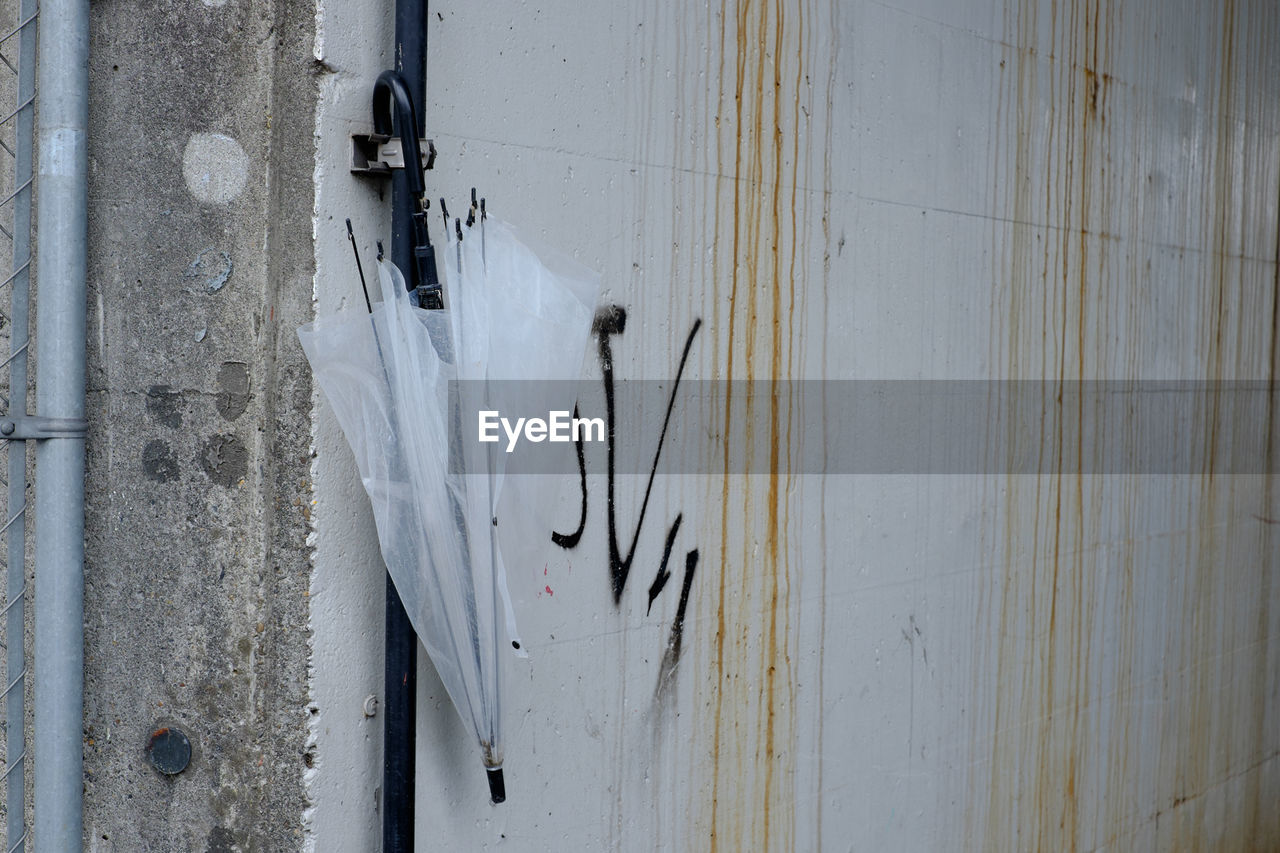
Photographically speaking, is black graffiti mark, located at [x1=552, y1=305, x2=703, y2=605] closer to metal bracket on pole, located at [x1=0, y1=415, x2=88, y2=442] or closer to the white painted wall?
the white painted wall

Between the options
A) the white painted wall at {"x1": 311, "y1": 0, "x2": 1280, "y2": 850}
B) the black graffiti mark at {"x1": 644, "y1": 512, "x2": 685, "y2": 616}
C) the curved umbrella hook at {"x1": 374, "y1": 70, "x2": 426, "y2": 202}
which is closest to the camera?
the curved umbrella hook at {"x1": 374, "y1": 70, "x2": 426, "y2": 202}

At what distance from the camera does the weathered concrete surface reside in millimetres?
1670

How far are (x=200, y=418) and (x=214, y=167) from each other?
347mm

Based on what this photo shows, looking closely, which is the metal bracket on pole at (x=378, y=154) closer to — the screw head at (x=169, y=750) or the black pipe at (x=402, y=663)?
the black pipe at (x=402, y=663)

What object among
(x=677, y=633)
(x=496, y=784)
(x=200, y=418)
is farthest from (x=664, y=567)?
(x=200, y=418)

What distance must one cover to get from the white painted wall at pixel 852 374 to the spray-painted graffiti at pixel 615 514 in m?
0.02

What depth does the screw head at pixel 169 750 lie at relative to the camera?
5.65 ft

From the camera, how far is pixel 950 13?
8.90ft

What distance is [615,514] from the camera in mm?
2078

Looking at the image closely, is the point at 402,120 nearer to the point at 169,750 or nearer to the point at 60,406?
the point at 60,406

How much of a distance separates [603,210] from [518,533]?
61cm

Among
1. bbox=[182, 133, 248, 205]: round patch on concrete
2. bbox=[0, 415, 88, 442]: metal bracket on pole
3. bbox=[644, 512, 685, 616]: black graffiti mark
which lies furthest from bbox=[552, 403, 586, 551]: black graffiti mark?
bbox=[0, 415, 88, 442]: metal bracket on pole

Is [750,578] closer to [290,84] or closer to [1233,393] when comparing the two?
[290,84]

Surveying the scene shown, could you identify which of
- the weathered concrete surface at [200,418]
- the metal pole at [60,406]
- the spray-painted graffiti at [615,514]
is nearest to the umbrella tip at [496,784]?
the weathered concrete surface at [200,418]
